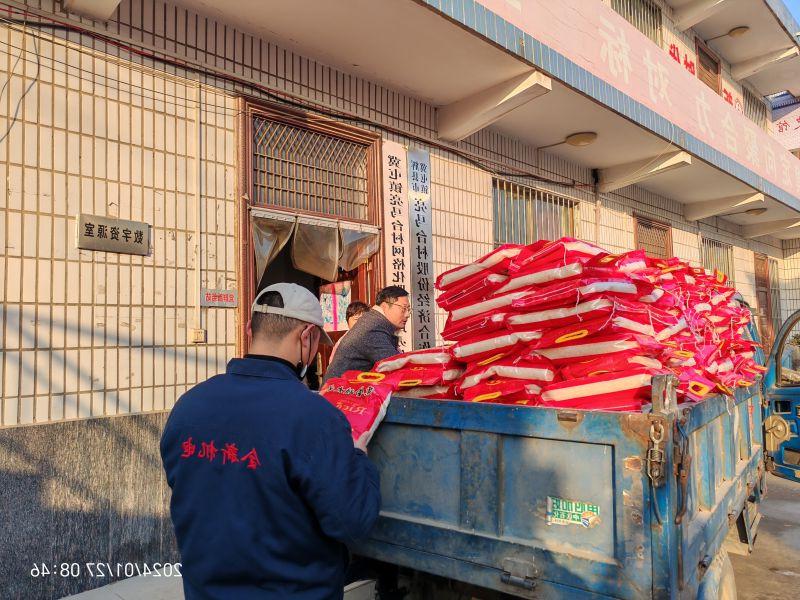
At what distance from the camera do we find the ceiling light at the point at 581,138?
812 centimetres

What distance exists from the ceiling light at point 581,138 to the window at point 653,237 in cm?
323

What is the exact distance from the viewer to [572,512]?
7.18 ft

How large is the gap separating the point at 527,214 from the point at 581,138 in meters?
1.25

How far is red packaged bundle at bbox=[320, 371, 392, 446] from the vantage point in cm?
267

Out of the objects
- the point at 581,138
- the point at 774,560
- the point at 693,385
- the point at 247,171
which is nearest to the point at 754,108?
the point at 581,138

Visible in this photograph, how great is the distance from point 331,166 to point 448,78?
1.59 meters

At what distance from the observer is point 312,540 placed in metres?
1.86

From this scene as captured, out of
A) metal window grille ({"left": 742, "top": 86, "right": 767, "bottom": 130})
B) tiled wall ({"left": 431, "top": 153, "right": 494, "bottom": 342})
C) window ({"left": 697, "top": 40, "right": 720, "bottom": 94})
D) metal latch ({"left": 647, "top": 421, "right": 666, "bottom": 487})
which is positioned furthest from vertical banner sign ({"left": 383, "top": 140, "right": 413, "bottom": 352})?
metal window grille ({"left": 742, "top": 86, "right": 767, "bottom": 130})

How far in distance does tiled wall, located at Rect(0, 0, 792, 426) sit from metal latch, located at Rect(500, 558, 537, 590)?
3.22 m

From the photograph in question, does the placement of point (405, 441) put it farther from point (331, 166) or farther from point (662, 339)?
point (331, 166)

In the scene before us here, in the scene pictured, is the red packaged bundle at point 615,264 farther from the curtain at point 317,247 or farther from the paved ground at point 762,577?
the curtain at point 317,247

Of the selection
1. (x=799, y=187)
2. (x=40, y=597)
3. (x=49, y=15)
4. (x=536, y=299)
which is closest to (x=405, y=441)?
(x=536, y=299)

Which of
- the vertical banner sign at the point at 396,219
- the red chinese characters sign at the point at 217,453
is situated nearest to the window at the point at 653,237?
the vertical banner sign at the point at 396,219

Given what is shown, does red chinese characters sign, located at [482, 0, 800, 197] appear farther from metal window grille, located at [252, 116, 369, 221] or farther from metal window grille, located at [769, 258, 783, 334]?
metal window grille, located at [769, 258, 783, 334]
